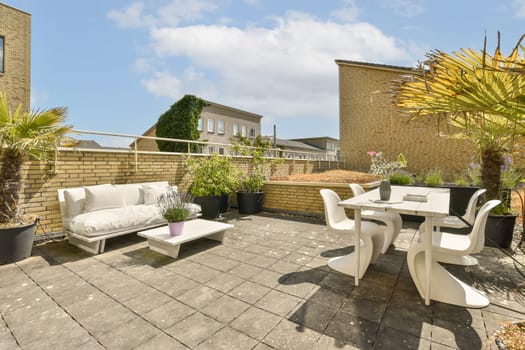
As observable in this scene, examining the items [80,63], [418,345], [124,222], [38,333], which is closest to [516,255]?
[418,345]

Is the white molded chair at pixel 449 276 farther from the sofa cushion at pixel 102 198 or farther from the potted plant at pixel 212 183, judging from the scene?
the sofa cushion at pixel 102 198

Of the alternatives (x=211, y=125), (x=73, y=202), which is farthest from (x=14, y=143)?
(x=211, y=125)

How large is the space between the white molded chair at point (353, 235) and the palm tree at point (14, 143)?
394cm

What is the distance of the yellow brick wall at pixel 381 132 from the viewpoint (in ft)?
39.5

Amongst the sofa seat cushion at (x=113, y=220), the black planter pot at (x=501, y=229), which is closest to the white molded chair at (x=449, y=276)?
the black planter pot at (x=501, y=229)

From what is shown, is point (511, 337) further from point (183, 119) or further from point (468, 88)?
point (183, 119)

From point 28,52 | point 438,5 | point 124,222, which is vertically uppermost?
point 28,52

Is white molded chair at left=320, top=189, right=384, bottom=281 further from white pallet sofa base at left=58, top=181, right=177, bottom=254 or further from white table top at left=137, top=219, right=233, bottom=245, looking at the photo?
white pallet sofa base at left=58, top=181, right=177, bottom=254

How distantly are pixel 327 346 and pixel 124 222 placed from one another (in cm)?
336

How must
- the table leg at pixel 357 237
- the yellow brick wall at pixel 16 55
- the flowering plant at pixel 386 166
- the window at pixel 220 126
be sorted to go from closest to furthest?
1. the table leg at pixel 357 237
2. the flowering plant at pixel 386 166
3. the yellow brick wall at pixel 16 55
4. the window at pixel 220 126

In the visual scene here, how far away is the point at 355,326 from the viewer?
186 cm

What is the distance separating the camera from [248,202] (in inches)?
242

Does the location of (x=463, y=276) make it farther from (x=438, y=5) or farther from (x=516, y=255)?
(x=438, y=5)

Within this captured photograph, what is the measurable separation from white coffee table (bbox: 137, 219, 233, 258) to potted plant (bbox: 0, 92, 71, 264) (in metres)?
1.43
